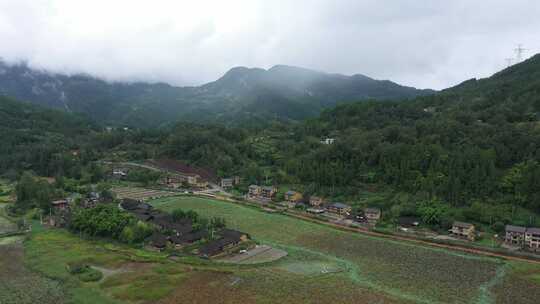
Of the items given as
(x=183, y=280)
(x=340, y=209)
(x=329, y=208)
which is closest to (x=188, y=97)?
(x=329, y=208)

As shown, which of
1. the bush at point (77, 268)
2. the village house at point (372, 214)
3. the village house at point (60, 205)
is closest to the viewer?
the bush at point (77, 268)

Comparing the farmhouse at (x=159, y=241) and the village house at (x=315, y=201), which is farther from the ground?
the village house at (x=315, y=201)

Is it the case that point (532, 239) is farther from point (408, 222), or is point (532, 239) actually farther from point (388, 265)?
point (388, 265)

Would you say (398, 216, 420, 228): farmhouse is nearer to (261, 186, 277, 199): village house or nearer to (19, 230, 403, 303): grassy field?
(19, 230, 403, 303): grassy field

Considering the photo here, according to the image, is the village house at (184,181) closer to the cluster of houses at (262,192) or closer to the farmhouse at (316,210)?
the cluster of houses at (262,192)

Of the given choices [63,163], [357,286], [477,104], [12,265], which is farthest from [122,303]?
[477,104]

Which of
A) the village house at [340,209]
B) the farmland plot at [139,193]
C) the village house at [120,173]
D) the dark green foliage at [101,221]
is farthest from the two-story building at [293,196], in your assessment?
the village house at [120,173]
